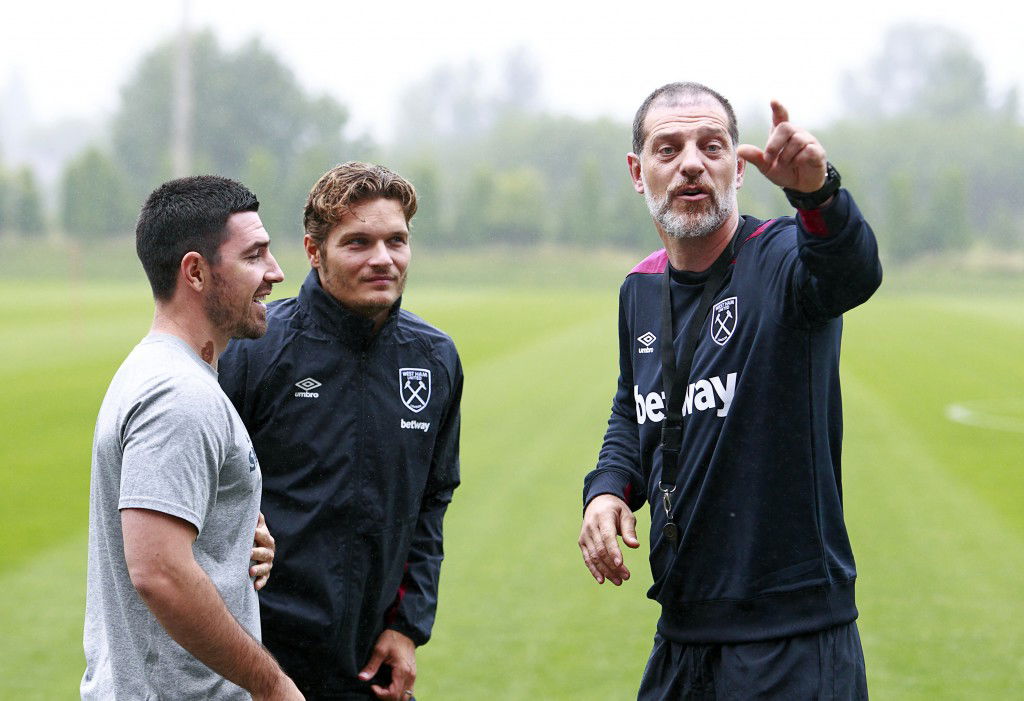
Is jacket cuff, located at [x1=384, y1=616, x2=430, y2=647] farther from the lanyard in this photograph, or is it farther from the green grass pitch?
the green grass pitch

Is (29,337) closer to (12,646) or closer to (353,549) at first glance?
(12,646)

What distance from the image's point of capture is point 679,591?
3277mm

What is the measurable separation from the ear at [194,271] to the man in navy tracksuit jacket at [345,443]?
2.50ft

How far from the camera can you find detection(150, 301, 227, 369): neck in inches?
112

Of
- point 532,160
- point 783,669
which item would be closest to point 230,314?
point 783,669

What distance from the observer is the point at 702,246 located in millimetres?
3367

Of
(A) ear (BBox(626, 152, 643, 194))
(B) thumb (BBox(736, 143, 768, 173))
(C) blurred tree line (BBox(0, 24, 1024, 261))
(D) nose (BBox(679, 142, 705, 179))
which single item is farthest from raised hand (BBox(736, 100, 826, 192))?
(C) blurred tree line (BBox(0, 24, 1024, 261))

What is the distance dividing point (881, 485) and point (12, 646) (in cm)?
784

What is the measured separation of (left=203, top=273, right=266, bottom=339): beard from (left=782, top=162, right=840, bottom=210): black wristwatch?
1.28 metres

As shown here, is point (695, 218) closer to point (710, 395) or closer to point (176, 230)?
point (710, 395)

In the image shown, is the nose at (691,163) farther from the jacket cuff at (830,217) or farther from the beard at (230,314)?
the beard at (230,314)

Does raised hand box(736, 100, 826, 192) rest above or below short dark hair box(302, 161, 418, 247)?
above

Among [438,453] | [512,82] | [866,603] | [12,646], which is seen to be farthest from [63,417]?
[512,82]

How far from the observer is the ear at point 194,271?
112 inches
